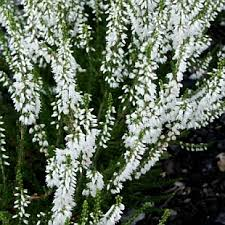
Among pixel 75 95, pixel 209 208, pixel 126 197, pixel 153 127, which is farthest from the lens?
pixel 209 208

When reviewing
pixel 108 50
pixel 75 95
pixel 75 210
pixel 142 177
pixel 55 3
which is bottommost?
pixel 75 210

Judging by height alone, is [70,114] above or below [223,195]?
above

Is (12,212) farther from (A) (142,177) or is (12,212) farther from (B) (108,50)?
(B) (108,50)

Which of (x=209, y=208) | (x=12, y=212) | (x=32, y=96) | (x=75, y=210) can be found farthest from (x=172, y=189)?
(x=32, y=96)

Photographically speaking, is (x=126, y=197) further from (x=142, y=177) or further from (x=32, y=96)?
(x=32, y=96)

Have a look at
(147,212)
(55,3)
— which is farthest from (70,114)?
(147,212)

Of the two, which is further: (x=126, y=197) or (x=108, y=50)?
(x=126, y=197)

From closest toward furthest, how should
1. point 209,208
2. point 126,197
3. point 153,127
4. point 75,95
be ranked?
point 75,95, point 153,127, point 126,197, point 209,208
